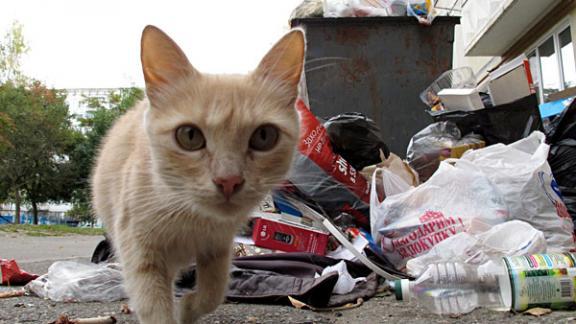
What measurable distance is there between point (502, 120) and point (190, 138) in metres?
3.02

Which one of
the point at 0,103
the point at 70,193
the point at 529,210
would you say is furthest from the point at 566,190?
the point at 70,193

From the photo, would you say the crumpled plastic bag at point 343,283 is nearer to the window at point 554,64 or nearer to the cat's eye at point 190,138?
the cat's eye at point 190,138

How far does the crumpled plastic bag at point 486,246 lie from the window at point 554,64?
6194 mm

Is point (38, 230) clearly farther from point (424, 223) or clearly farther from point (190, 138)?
point (190, 138)

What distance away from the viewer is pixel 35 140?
24703 mm

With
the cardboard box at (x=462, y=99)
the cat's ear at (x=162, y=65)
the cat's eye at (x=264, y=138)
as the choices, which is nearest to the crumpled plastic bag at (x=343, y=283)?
the cat's eye at (x=264, y=138)

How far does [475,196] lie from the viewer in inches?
120

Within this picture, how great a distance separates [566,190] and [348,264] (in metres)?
1.66

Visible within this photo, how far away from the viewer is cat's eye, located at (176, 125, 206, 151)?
1756mm

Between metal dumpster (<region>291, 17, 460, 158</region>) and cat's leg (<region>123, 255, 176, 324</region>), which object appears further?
metal dumpster (<region>291, 17, 460, 158</region>)

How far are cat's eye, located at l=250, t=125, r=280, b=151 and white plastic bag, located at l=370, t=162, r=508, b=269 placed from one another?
1.42m

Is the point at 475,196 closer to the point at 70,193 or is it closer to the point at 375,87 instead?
the point at 375,87

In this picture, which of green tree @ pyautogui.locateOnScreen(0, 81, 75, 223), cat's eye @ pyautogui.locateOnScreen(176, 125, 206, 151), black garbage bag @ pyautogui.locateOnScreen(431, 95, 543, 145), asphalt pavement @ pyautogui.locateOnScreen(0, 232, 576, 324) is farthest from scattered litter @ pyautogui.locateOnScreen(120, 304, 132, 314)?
green tree @ pyautogui.locateOnScreen(0, 81, 75, 223)

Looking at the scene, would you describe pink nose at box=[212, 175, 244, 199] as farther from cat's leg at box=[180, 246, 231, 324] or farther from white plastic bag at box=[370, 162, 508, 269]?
white plastic bag at box=[370, 162, 508, 269]
